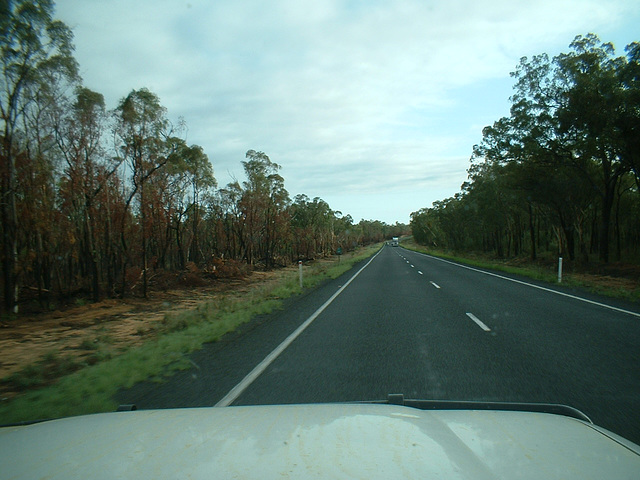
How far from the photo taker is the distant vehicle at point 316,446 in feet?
7.13

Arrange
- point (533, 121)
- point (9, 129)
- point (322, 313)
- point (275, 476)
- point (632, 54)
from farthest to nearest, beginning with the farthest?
point (533, 121) < point (632, 54) < point (9, 129) < point (322, 313) < point (275, 476)

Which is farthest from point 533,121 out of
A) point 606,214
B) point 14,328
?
point 14,328

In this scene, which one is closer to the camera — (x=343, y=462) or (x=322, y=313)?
(x=343, y=462)

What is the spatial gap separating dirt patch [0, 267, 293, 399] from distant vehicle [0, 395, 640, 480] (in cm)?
436

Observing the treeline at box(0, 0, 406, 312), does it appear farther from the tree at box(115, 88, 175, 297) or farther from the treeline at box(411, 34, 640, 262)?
the treeline at box(411, 34, 640, 262)

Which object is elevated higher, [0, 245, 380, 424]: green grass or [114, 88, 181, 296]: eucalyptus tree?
[114, 88, 181, 296]: eucalyptus tree

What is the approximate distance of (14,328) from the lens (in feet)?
48.3

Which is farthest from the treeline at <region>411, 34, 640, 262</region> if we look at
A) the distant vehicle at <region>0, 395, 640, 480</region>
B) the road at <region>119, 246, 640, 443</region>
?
the distant vehicle at <region>0, 395, 640, 480</region>

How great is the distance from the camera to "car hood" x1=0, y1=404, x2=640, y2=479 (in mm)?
2172

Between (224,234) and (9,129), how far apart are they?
34.1m

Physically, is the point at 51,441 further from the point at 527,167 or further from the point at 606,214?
the point at 527,167

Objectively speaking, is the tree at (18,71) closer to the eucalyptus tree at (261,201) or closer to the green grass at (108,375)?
the green grass at (108,375)

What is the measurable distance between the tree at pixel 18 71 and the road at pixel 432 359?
13.2 metres

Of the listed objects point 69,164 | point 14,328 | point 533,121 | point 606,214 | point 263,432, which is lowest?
point 14,328
